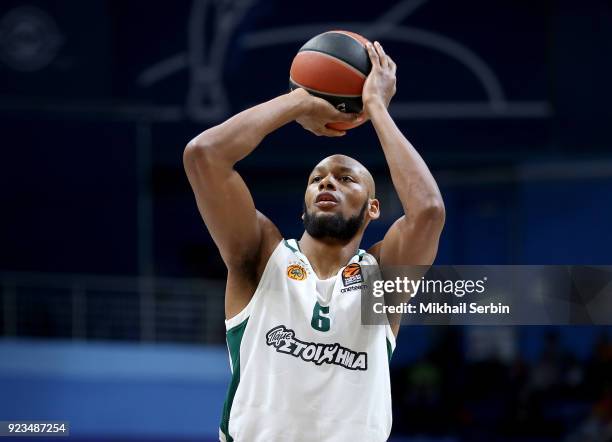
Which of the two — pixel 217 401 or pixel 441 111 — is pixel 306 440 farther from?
pixel 441 111

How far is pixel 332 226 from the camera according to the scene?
4.43 metres

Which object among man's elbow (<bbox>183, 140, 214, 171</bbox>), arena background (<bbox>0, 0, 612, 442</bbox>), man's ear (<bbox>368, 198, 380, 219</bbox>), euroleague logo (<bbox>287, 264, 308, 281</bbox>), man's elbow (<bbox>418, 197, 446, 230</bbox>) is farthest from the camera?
arena background (<bbox>0, 0, 612, 442</bbox>)

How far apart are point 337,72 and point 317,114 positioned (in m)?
0.23

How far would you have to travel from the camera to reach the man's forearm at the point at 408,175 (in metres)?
4.23

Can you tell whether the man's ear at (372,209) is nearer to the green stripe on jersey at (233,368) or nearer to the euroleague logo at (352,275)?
the euroleague logo at (352,275)

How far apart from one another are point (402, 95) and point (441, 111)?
22.0 inches

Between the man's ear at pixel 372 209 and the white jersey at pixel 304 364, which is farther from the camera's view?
the man's ear at pixel 372 209

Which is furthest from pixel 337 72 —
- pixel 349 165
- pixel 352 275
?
pixel 352 275

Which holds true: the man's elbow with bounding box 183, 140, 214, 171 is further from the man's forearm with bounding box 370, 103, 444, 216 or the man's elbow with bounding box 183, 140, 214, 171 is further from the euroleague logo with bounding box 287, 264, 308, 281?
the man's forearm with bounding box 370, 103, 444, 216

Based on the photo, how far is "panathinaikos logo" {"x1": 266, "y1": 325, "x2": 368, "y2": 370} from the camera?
4223 mm

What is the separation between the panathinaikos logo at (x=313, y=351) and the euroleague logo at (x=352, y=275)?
0.31 m

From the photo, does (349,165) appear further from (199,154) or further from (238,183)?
(199,154)

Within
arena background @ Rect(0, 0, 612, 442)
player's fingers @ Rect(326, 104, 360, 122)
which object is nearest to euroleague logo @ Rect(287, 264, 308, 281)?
player's fingers @ Rect(326, 104, 360, 122)

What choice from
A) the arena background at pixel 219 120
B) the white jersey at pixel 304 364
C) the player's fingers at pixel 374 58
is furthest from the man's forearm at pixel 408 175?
the arena background at pixel 219 120
